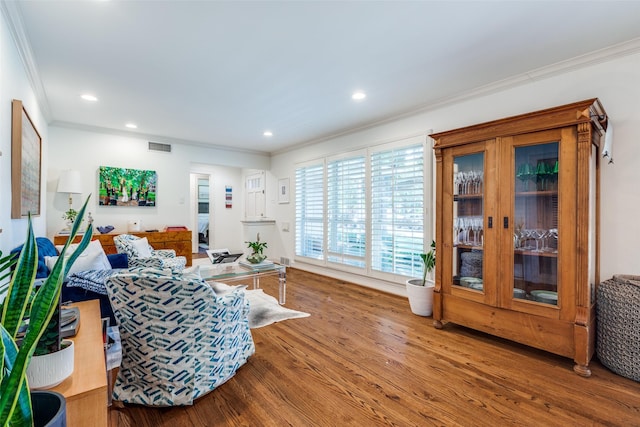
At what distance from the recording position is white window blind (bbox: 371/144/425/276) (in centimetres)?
382

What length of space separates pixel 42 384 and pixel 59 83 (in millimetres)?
3327

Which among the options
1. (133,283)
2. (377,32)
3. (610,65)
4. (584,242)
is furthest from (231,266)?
(610,65)

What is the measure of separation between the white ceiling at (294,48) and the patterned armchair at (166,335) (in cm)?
177

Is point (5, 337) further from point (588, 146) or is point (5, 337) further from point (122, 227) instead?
point (122, 227)

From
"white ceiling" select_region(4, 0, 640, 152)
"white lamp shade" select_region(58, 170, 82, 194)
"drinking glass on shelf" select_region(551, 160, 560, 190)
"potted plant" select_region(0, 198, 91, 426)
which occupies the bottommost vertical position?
"potted plant" select_region(0, 198, 91, 426)

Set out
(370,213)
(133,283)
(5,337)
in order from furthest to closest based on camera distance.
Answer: (370,213) → (133,283) → (5,337)

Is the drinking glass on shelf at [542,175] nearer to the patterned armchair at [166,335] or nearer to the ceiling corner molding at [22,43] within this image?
the patterned armchair at [166,335]

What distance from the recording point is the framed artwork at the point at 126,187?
15.8ft

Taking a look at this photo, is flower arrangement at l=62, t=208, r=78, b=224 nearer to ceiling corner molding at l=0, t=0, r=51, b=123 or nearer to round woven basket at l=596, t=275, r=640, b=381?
ceiling corner molding at l=0, t=0, r=51, b=123

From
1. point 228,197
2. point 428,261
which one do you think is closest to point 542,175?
point 428,261

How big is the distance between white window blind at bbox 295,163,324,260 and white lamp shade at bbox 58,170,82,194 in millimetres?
3418

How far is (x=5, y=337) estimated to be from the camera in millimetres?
723

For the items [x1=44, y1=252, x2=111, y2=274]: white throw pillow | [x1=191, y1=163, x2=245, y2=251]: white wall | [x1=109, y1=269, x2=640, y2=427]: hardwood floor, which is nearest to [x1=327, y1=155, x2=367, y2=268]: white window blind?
[x1=109, y1=269, x2=640, y2=427]: hardwood floor

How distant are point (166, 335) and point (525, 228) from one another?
2776 millimetres
